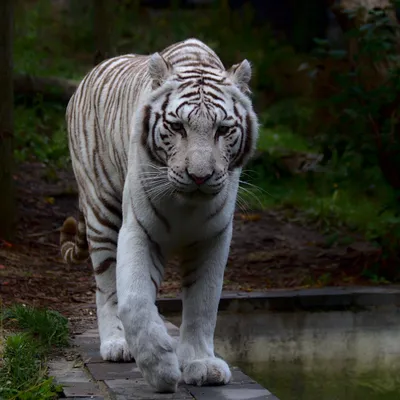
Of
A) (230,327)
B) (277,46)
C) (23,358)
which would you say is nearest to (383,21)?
(230,327)

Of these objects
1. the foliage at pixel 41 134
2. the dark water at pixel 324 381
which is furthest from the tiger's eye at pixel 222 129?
the foliage at pixel 41 134

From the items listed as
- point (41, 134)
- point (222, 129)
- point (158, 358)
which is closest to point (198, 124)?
point (222, 129)

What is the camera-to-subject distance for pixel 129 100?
4715 millimetres

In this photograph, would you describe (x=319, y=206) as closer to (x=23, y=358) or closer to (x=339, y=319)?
(x=339, y=319)

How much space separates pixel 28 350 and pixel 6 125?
3.57 meters

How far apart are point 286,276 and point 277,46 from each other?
24.0ft

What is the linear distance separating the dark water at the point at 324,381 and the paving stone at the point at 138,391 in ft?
2.87

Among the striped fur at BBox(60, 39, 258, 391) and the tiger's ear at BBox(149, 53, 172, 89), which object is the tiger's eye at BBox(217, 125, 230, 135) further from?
the tiger's ear at BBox(149, 53, 172, 89)

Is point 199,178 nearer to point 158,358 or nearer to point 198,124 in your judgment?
point 198,124

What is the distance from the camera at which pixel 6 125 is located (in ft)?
25.0

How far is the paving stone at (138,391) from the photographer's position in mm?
4000

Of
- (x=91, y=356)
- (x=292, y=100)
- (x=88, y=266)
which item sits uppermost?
(x=292, y=100)

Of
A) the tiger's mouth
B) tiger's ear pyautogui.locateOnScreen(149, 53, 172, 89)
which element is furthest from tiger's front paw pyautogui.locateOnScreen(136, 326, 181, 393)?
tiger's ear pyautogui.locateOnScreen(149, 53, 172, 89)

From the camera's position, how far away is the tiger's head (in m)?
3.88
